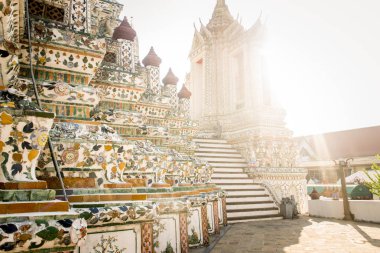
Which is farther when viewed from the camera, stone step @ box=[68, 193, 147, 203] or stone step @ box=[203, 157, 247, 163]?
stone step @ box=[203, 157, 247, 163]

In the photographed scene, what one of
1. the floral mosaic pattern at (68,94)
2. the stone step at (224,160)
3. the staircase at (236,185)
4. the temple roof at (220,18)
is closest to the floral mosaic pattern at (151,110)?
the floral mosaic pattern at (68,94)

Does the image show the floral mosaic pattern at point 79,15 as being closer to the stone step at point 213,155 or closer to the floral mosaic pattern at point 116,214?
the floral mosaic pattern at point 116,214

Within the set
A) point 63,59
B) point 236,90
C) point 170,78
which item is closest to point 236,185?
point 170,78

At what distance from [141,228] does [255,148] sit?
32.1 feet

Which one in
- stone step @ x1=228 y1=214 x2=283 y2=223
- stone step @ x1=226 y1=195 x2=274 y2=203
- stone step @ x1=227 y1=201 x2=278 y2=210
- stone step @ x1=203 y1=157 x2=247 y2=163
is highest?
stone step @ x1=203 y1=157 x2=247 y2=163

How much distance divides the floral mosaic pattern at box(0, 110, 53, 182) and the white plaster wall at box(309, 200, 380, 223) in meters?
9.50

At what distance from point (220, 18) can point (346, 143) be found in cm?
1329

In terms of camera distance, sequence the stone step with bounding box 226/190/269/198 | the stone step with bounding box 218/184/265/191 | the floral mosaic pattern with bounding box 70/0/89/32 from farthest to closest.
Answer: the stone step with bounding box 218/184/265/191, the stone step with bounding box 226/190/269/198, the floral mosaic pattern with bounding box 70/0/89/32

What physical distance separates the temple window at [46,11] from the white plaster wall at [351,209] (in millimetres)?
9365

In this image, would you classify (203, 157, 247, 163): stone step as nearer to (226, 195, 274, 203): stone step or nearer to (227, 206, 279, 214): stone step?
(226, 195, 274, 203): stone step

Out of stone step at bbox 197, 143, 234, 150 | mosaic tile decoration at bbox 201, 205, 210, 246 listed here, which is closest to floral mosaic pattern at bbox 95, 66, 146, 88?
mosaic tile decoration at bbox 201, 205, 210, 246

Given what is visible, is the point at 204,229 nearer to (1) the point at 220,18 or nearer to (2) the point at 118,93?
(2) the point at 118,93

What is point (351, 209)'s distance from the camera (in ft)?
30.5

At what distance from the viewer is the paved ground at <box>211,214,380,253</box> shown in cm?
529
